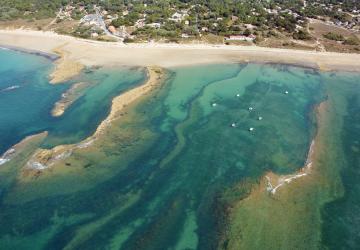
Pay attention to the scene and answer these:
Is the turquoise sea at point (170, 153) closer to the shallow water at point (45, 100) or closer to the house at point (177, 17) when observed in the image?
the shallow water at point (45, 100)

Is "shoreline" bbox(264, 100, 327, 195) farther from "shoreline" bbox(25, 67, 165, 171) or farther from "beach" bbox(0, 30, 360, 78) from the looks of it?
"beach" bbox(0, 30, 360, 78)

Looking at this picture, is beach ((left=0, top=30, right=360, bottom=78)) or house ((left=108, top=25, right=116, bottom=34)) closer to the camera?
beach ((left=0, top=30, right=360, bottom=78))

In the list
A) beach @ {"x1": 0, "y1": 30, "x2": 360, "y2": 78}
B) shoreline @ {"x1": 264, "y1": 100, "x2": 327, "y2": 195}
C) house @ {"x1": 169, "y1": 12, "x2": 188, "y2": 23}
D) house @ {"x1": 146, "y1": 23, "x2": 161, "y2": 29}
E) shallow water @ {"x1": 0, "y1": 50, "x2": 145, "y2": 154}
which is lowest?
shallow water @ {"x1": 0, "y1": 50, "x2": 145, "y2": 154}

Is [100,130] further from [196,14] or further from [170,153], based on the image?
[196,14]

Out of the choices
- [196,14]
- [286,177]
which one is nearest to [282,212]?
[286,177]

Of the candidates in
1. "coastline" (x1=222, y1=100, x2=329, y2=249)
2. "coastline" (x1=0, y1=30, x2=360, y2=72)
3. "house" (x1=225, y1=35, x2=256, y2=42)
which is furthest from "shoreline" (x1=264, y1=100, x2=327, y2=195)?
"house" (x1=225, y1=35, x2=256, y2=42)

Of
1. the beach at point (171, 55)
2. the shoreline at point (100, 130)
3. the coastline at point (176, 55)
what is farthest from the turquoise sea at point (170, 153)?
the coastline at point (176, 55)
